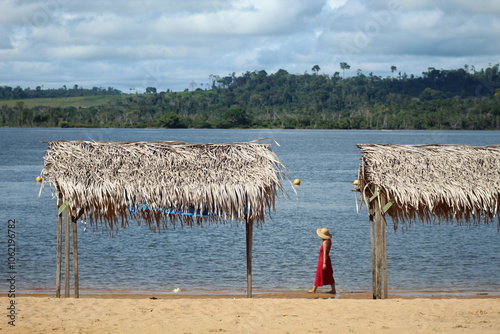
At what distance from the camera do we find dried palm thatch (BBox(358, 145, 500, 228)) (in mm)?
11641

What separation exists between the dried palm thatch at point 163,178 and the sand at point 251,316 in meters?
1.56

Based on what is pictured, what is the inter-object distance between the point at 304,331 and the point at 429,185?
158 inches

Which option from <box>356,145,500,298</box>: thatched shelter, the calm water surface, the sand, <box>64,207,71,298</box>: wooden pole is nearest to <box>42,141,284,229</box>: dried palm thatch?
<box>64,207,71,298</box>: wooden pole

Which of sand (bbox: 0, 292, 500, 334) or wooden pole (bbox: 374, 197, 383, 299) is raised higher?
wooden pole (bbox: 374, 197, 383, 299)

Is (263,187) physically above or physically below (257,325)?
above

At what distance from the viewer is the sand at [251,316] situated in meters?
9.35

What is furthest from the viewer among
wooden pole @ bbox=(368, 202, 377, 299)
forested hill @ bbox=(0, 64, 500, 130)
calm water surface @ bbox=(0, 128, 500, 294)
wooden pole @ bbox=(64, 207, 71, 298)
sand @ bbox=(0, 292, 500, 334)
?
forested hill @ bbox=(0, 64, 500, 130)

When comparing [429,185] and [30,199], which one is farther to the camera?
[30,199]

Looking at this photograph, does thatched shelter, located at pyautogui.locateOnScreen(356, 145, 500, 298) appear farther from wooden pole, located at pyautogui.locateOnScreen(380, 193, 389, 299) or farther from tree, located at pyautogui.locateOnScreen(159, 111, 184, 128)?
tree, located at pyautogui.locateOnScreen(159, 111, 184, 128)

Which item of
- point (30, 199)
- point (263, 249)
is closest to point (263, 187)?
point (263, 249)

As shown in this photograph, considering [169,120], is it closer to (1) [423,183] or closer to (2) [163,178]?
(2) [163,178]

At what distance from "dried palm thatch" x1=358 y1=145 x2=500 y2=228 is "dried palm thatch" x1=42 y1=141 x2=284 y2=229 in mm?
1740

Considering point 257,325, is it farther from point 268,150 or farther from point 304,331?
point 268,150

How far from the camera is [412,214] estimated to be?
A: 12.1 m
